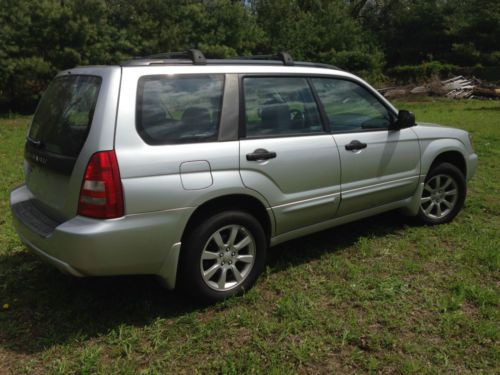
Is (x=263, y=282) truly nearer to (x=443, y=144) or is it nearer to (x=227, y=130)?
(x=227, y=130)

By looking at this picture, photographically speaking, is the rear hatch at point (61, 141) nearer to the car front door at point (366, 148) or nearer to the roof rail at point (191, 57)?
the roof rail at point (191, 57)

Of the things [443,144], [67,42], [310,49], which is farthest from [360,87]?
[310,49]

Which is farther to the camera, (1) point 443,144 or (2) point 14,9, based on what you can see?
(2) point 14,9

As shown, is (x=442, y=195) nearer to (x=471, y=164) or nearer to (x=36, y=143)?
(x=471, y=164)

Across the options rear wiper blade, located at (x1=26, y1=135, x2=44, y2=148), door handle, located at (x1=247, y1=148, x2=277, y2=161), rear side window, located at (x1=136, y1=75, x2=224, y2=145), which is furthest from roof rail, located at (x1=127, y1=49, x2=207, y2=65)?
rear wiper blade, located at (x1=26, y1=135, x2=44, y2=148)

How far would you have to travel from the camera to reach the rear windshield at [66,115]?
3.01 m

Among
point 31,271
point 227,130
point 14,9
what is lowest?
point 31,271

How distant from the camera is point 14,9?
15.4 meters

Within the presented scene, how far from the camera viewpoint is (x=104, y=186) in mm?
2822

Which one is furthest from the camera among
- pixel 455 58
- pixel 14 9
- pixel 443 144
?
pixel 455 58

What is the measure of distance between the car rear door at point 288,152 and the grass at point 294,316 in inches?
22.2

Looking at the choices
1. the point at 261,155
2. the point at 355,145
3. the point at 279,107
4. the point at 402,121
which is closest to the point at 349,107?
the point at 355,145

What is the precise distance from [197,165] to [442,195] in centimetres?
290

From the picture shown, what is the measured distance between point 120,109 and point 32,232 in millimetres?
1038
